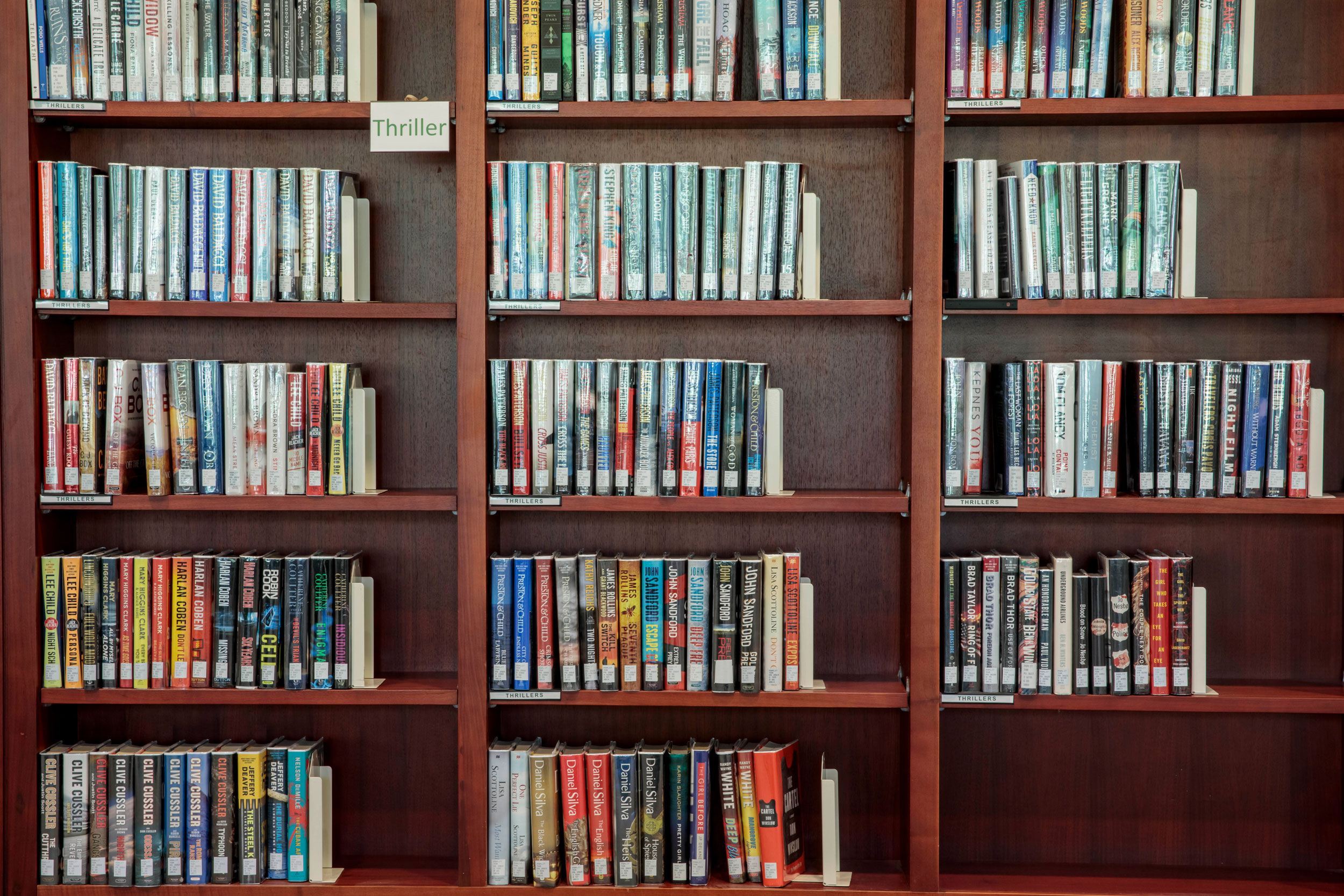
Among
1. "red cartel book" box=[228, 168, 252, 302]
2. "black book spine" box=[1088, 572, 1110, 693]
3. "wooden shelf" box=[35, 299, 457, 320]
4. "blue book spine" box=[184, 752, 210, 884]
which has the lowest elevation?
"blue book spine" box=[184, 752, 210, 884]

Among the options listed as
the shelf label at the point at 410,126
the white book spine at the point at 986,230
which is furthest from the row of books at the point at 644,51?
the white book spine at the point at 986,230

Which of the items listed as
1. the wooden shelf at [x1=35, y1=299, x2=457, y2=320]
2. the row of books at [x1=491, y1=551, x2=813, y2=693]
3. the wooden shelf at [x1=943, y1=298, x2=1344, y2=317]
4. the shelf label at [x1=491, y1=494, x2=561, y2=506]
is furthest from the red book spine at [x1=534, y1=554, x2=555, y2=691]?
the wooden shelf at [x1=943, y1=298, x2=1344, y2=317]

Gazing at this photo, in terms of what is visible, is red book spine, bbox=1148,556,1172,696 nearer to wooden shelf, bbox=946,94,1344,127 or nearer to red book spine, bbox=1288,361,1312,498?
red book spine, bbox=1288,361,1312,498

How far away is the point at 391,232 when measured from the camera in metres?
2.48

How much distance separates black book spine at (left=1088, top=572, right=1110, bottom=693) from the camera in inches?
88.4

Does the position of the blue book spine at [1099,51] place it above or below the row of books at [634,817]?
above

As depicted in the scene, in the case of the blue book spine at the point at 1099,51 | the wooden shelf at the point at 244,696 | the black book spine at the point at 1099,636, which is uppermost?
the blue book spine at the point at 1099,51

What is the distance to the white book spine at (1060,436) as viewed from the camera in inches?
87.4

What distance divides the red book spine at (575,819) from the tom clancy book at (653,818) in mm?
126

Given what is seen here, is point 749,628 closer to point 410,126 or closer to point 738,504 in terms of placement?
point 738,504

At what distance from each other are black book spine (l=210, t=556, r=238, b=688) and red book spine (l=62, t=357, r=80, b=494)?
1.16ft

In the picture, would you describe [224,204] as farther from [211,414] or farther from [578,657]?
[578,657]

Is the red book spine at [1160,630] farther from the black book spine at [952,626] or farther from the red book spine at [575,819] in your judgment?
the red book spine at [575,819]

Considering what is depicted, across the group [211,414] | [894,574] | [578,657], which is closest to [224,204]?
[211,414]
